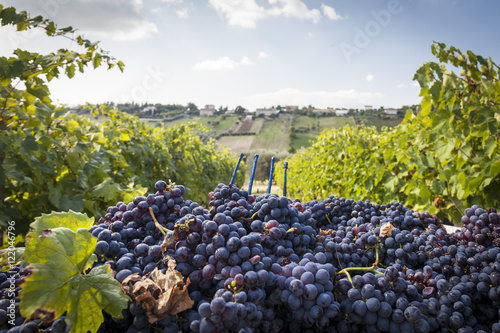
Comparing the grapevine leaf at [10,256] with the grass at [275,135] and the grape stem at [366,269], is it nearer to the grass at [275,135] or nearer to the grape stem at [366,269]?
the grape stem at [366,269]

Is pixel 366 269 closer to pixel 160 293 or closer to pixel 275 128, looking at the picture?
pixel 160 293

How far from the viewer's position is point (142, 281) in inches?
34.9

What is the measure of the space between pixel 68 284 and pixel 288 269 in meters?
0.66

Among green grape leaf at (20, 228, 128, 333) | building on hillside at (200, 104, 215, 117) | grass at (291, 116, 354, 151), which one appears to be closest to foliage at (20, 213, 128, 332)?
green grape leaf at (20, 228, 128, 333)

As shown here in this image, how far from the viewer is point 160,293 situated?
2.82 feet

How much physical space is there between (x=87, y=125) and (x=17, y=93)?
6.42ft

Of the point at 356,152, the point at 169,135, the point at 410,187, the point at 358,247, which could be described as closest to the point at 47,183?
the point at 358,247

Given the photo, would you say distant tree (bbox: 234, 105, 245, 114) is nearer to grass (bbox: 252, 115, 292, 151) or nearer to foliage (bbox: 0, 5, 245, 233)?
grass (bbox: 252, 115, 292, 151)

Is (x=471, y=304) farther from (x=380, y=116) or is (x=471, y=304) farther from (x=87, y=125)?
(x=380, y=116)

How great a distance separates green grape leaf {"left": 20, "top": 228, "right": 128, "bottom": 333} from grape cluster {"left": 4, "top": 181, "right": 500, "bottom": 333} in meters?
0.06

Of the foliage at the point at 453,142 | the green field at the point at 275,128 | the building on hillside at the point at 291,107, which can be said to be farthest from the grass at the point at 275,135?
the foliage at the point at 453,142

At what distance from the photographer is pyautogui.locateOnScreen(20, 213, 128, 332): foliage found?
782mm

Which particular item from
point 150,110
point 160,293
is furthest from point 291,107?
point 160,293

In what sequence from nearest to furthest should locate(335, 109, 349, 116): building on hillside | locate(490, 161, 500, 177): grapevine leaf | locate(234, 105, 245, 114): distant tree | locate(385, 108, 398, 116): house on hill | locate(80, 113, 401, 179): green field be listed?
locate(490, 161, 500, 177): grapevine leaf < locate(80, 113, 401, 179): green field < locate(385, 108, 398, 116): house on hill < locate(335, 109, 349, 116): building on hillside < locate(234, 105, 245, 114): distant tree
